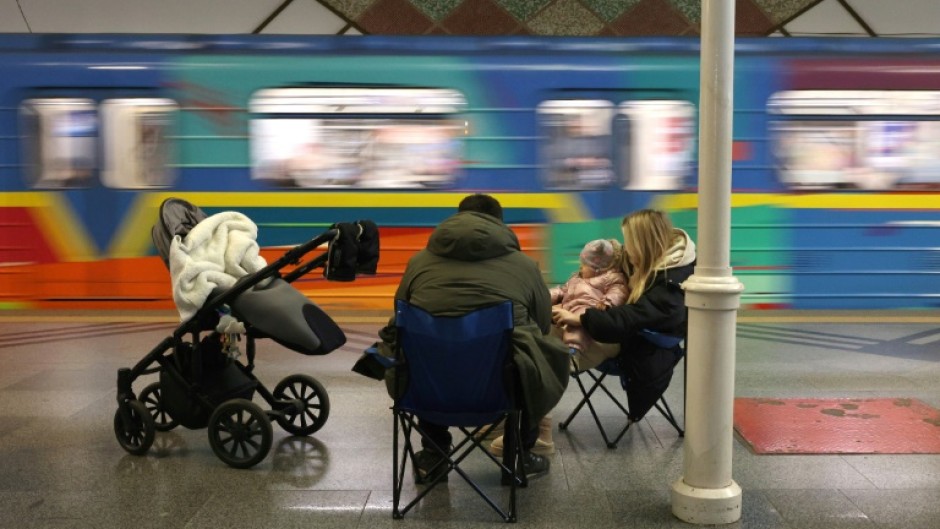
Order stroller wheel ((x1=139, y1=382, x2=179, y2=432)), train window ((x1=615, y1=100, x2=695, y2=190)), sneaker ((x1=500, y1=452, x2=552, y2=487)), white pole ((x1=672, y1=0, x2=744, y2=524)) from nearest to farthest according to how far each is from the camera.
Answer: white pole ((x1=672, y1=0, x2=744, y2=524)) < sneaker ((x1=500, y1=452, x2=552, y2=487)) < stroller wheel ((x1=139, y1=382, x2=179, y2=432)) < train window ((x1=615, y1=100, x2=695, y2=190))

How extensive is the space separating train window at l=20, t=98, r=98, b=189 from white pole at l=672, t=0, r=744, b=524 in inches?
224

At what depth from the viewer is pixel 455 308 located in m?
3.46

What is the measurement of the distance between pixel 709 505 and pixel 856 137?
Answer: 199 inches

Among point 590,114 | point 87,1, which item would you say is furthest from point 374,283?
point 87,1

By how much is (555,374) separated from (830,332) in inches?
178

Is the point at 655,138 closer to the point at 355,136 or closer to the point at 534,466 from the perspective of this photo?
the point at 355,136

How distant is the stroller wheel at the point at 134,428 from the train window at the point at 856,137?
545cm

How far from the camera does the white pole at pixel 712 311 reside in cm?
332

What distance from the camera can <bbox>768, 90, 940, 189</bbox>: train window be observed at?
7512 millimetres

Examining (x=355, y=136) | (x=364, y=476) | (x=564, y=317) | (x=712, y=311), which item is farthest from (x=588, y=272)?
(x=355, y=136)

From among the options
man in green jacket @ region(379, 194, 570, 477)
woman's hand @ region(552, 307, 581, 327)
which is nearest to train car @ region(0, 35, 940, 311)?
woman's hand @ region(552, 307, 581, 327)

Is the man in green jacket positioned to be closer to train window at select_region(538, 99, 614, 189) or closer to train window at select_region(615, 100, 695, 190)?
train window at select_region(538, 99, 614, 189)

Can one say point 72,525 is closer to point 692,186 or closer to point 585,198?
point 585,198

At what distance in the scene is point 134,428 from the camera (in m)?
4.34
